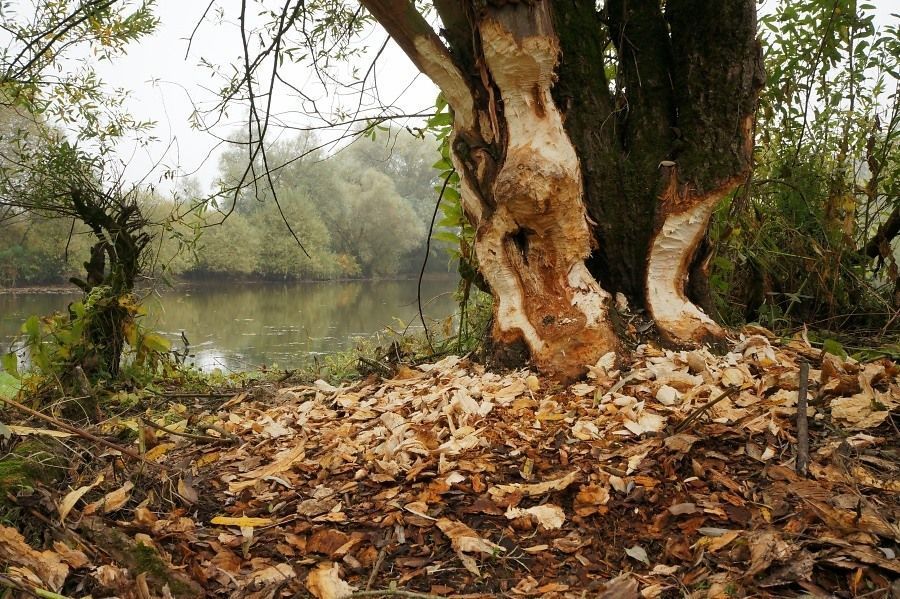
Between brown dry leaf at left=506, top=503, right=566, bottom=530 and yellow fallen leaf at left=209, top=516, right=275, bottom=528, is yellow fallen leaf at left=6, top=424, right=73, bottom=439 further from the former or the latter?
brown dry leaf at left=506, top=503, right=566, bottom=530

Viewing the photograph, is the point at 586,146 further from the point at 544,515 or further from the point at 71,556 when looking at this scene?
the point at 71,556

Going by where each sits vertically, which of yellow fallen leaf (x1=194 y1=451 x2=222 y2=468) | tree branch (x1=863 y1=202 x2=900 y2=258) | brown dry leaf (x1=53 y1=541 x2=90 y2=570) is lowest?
yellow fallen leaf (x1=194 y1=451 x2=222 y2=468)

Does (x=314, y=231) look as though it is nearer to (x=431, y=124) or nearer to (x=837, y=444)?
(x=431, y=124)

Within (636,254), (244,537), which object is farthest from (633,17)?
(244,537)

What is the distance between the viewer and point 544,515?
4.92 ft

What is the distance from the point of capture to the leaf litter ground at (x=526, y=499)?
4.05 ft

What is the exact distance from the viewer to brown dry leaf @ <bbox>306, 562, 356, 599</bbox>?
1.28 meters

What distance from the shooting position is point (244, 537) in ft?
4.93

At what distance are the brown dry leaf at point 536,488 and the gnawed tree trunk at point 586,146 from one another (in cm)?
67

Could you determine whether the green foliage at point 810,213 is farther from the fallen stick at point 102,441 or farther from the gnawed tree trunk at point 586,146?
the fallen stick at point 102,441

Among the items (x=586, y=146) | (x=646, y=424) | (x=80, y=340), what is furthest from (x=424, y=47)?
(x=80, y=340)

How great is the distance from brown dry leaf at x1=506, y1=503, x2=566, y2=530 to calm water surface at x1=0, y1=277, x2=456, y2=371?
2.68 m

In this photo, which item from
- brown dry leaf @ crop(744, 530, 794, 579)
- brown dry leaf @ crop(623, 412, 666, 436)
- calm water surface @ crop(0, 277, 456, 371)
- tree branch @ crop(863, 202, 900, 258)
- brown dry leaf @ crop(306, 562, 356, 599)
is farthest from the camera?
calm water surface @ crop(0, 277, 456, 371)

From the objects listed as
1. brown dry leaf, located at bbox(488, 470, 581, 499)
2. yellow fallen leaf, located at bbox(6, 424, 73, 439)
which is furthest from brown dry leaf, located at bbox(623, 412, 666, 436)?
yellow fallen leaf, located at bbox(6, 424, 73, 439)
